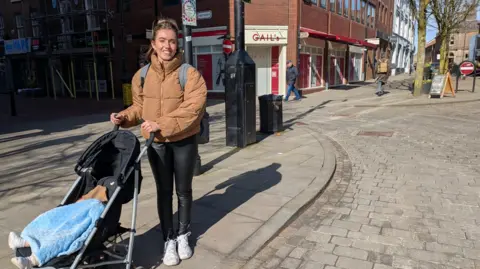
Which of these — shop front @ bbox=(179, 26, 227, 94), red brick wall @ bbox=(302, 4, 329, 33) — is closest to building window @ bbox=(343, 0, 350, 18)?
red brick wall @ bbox=(302, 4, 329, 33)

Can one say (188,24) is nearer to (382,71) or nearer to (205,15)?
(205,15)

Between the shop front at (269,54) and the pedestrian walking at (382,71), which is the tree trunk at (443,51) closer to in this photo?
the pedestrian walking at (382,71)

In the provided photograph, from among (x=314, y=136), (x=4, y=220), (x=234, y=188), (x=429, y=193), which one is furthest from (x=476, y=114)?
(x=4, y=220)

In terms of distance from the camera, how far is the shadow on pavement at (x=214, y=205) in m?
3.40

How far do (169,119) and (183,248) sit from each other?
1.19 metres

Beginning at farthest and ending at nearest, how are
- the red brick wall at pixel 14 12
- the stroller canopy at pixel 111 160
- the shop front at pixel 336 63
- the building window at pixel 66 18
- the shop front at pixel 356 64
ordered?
the shop front at pixel 356 64 → the red brick wall at pixel 14 12 → the shop front at pixel 336 63 → the building window at pixel 66 18 → the stroller canopy at pixel 111 160

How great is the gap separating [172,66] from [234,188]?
256cm

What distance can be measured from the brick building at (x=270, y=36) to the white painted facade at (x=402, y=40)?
23.4m

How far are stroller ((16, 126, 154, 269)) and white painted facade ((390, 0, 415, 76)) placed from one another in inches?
1760

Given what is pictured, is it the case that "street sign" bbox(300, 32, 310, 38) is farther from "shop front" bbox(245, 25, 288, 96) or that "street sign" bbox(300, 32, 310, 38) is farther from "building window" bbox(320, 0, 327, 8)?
"building window" bbox(320, 0, 327, 8)

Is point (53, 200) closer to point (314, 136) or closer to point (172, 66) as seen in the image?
point (172, 66)

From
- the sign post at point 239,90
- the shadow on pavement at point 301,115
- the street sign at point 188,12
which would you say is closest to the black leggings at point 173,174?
the street sign at point 188,12

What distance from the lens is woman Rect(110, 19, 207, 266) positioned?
293 centimetres

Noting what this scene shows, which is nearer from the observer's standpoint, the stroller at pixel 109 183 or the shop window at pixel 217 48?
the stroller at pixel 109 183
